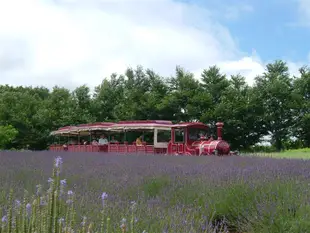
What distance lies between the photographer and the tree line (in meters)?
28.7

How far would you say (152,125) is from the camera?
57.8 ft

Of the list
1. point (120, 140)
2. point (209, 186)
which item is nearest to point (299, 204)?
point (209, 186)

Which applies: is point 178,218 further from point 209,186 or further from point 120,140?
point 120,140

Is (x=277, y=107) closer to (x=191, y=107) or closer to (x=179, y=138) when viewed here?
(x=191, y=107)

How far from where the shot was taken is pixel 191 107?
28.5 metres

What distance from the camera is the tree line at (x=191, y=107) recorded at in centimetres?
2873

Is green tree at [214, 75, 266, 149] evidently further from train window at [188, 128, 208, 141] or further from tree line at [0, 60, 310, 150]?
train window at [188, 128, 208, 141]

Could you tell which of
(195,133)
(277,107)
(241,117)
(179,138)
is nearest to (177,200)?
(179,138)

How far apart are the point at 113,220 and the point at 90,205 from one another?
1.37ft

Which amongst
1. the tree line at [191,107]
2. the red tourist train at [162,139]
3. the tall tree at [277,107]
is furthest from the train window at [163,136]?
the tall tree at [277,107]

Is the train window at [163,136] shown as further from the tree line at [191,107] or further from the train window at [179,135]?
the tree line at [191,107]

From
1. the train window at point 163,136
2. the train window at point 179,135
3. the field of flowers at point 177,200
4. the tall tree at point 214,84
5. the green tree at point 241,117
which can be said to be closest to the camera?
the field of flowers at point 177,200

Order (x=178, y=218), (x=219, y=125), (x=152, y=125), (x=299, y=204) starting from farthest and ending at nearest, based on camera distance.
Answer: (x=152, y=125) → (x=219, y=125) → (x=299, y=204) → (x=178, y=218)

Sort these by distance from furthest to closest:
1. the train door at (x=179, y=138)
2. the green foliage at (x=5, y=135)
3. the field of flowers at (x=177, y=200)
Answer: the green foliage at (x=5, y=135) → the train door at (x=179, y=138) → the field of flowers at (x=177, y=200)
